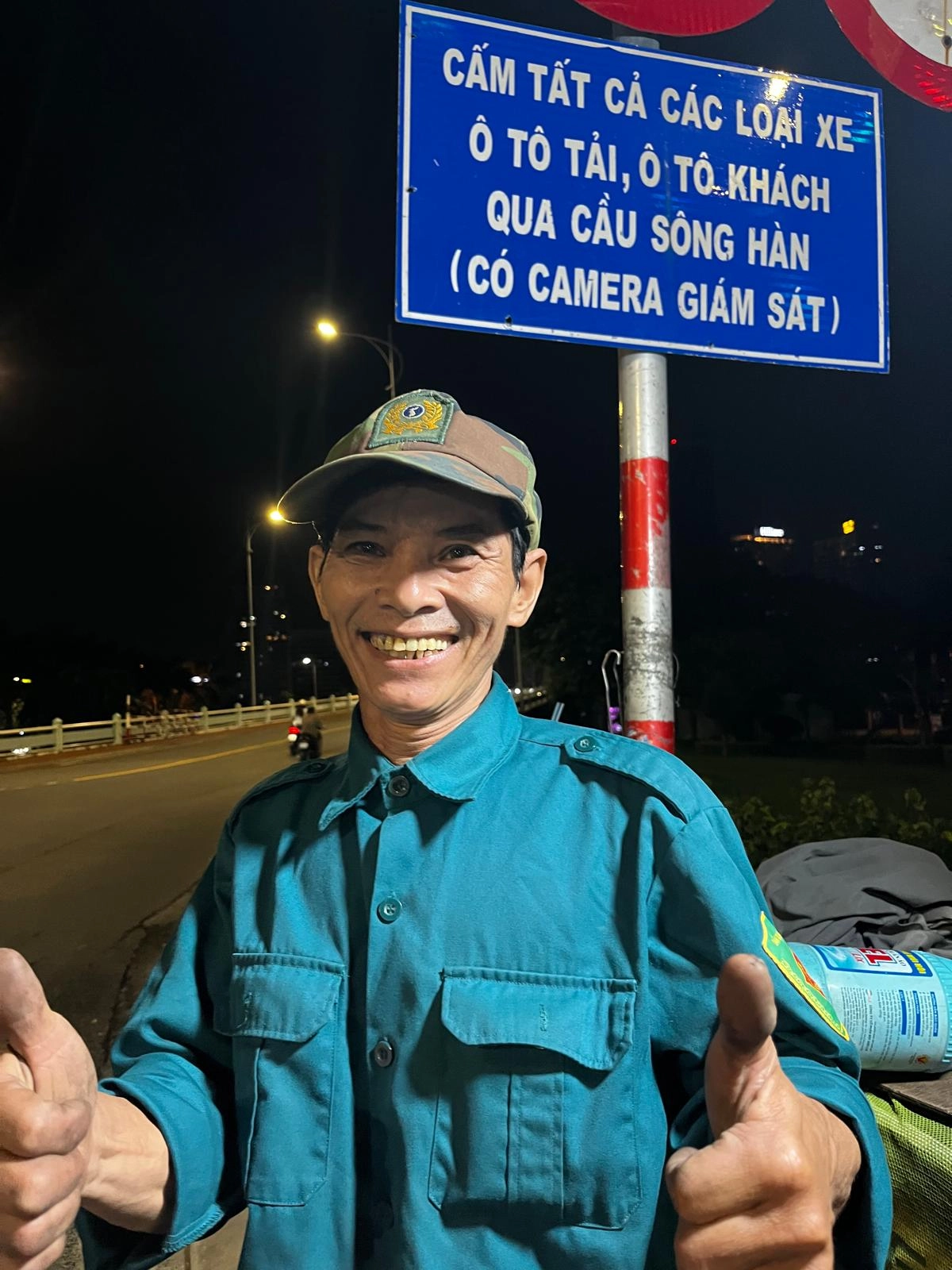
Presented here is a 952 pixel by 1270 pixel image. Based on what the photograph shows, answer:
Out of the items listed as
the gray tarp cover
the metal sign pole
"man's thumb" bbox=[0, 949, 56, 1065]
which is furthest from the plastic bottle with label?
"man's thumb" bbox=[0, 949, 56, 1065]

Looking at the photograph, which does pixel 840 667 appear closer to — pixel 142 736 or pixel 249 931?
pixel 142 736

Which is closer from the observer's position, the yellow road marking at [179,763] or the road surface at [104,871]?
the road surface at [104,871]

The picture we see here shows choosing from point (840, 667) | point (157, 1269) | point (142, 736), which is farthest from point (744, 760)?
point (157, 1269)

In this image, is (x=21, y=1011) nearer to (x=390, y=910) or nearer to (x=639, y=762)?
(x=390, y=910)

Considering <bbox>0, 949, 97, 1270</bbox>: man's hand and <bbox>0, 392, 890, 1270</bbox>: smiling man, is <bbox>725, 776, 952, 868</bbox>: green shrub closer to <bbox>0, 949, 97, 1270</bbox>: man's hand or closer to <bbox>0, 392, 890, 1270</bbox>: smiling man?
<bbox>0, 392, 890, 1270</bbox>: smiling man

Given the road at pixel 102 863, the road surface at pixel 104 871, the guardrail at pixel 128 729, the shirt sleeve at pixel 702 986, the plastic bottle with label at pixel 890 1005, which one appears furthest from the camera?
the guardrail at pixel 128 729

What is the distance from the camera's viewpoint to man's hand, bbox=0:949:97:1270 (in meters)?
0.89

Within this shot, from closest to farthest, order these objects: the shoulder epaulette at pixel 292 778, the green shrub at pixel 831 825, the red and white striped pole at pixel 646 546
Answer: the shoulder epaulette at pixel 292 778, the red and white striped pole at pixel 646 546, the green shrub at pixel 831 825

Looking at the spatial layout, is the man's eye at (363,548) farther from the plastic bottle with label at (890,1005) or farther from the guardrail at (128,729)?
the guardrail at (128,729)

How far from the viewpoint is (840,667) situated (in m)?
24.5

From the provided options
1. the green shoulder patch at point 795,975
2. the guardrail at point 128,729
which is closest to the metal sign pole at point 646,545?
the green shoulder patch at point 795,975

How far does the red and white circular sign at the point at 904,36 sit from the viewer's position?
2453 millimetres

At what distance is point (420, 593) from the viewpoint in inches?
51.6

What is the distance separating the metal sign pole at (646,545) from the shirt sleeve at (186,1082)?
5.12 feet
